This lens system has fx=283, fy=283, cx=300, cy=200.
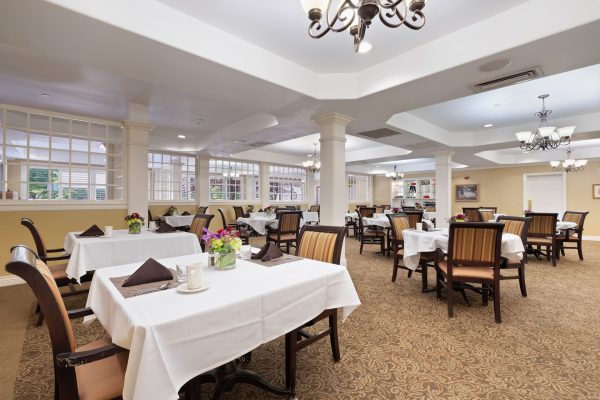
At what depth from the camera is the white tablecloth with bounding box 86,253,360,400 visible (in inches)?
37.4

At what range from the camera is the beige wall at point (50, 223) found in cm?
385

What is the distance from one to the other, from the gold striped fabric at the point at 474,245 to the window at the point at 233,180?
7.36 metres

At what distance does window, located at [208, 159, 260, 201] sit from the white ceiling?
6.18 m

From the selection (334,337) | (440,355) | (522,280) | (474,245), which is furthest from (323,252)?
(522,280)

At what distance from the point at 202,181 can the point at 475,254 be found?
285 inches

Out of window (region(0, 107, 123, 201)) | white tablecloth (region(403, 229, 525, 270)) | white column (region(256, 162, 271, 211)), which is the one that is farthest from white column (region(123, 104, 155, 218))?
white column (region(256, 162, 271, 211))

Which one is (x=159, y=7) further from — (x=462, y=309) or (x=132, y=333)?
(x=462, y=309)

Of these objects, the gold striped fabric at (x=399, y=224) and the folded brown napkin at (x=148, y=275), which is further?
the gold striped fabric at (x=399, y=224)

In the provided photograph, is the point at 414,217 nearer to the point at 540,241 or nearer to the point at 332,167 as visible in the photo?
the point at 332,167

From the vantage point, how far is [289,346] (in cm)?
157

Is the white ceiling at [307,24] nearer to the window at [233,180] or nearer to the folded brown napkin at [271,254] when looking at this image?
the folded brown napkin at [271,254]

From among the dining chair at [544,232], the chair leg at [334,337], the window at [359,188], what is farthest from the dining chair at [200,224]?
the window at [359,188]

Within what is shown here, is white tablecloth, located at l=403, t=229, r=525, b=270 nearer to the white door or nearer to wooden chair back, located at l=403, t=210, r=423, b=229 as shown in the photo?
wooden chair back, located at l=403, t=210, r=423, b=229

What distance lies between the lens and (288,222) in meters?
5.17
